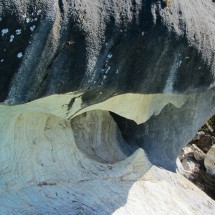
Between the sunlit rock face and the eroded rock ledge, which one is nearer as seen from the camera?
the sunlit rock face

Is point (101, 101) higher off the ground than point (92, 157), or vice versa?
point (101, 101)

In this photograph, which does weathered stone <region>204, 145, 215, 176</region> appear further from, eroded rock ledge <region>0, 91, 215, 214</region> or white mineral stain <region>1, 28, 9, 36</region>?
white mineral stain <region>1, 28, 9, 36</region>

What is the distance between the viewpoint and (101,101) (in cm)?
125

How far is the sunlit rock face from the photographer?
3.51ft

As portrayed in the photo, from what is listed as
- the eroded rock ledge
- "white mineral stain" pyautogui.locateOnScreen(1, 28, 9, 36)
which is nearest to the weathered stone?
the eroded rock ledge

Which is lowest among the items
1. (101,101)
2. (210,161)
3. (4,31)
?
(210,161)

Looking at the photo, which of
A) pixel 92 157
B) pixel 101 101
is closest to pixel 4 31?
pixel 101 101

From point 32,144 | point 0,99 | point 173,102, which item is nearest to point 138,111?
point 173,102

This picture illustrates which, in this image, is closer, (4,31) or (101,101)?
(4,31)

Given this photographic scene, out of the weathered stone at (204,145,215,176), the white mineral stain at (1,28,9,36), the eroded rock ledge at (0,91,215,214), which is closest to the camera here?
the white mineral stain at (1,28,9,36)

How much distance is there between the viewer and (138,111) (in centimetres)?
156

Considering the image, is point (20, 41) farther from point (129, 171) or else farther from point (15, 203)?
point (129, 171)

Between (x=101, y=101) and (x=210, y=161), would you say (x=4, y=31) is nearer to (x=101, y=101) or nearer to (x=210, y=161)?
(x=101, y=101)

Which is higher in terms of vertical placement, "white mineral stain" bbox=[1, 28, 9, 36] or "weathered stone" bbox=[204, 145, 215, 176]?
"white mineral stain" bbox=[1, 28, 9, 36]
